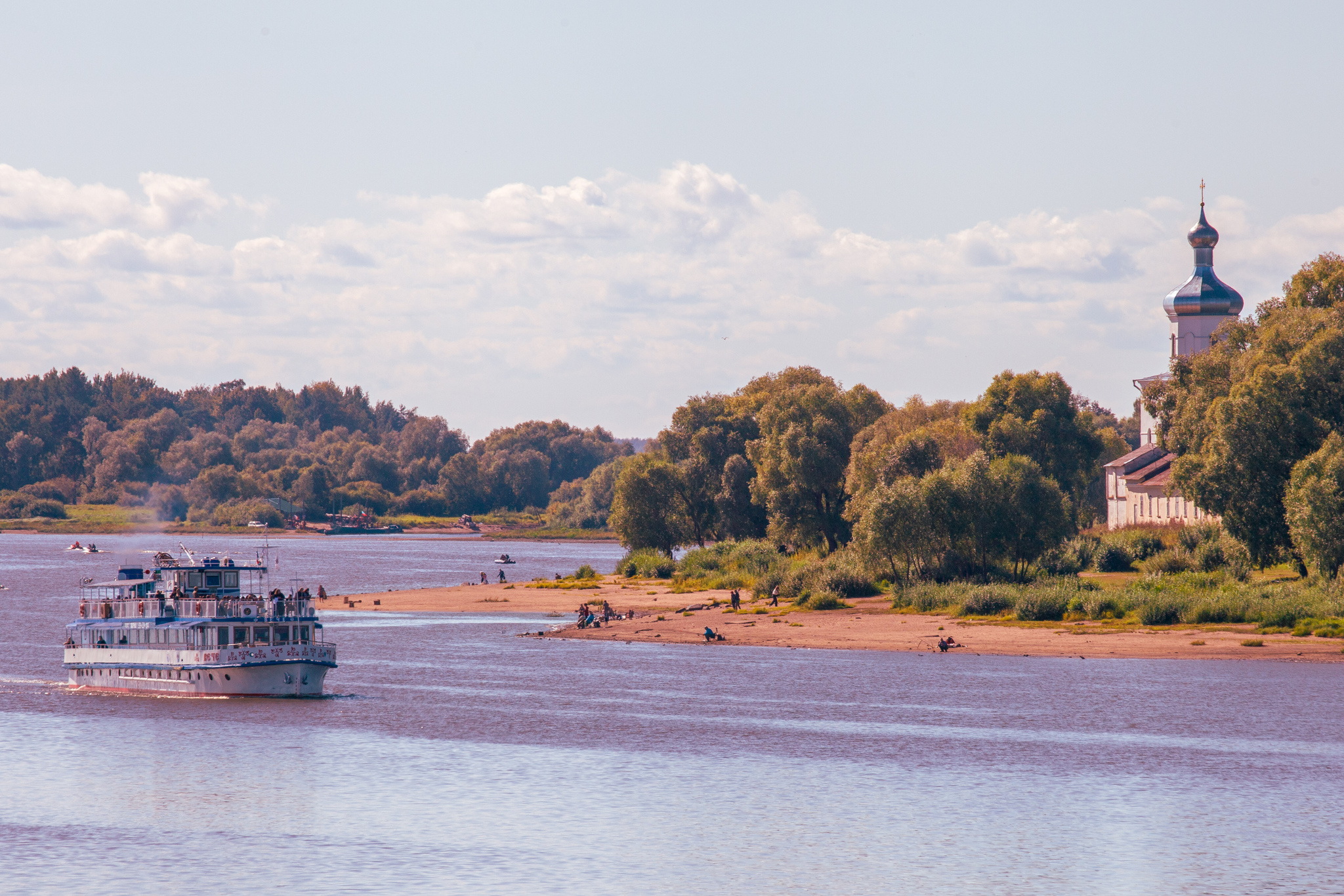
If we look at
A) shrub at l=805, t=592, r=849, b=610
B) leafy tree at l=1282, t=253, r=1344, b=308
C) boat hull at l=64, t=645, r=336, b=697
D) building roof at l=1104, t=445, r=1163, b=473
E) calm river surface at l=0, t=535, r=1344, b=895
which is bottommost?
calm river surface at l=0, t=535, r=1344, b=895

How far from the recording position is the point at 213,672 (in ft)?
216

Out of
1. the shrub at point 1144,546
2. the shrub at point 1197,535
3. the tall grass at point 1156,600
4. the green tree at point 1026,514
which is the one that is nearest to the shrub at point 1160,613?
the tall grass at point 1156,600

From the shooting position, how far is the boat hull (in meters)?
65.3

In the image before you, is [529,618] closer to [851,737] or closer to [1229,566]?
[1229,566]

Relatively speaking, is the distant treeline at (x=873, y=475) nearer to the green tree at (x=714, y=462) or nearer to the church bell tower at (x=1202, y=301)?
the green tree at (x=714, y=462)

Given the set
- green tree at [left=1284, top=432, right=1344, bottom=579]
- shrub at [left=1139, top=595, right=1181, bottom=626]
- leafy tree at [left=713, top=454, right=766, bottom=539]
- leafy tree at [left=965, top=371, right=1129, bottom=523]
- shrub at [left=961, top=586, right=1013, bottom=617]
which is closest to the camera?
green tree at [left=1284, top=432, right=1344, bottom=579]

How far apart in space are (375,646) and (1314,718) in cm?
5302

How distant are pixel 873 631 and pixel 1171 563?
22.3 meters

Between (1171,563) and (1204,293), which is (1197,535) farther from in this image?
(1204,293)

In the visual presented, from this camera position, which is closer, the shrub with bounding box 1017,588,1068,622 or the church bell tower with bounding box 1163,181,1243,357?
the shrub with bounding box 1017,588,1068,622

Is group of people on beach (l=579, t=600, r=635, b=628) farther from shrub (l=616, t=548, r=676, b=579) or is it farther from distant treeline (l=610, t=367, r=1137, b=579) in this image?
shrub (l=616, t=548, r=676, b=579)

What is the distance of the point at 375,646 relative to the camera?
88.1 metres

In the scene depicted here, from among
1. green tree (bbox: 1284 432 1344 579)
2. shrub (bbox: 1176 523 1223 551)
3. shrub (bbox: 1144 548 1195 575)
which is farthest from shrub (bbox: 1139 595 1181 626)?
shrub (bbox: 1176 523 1223 551)

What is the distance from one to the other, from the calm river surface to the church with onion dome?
216ft
